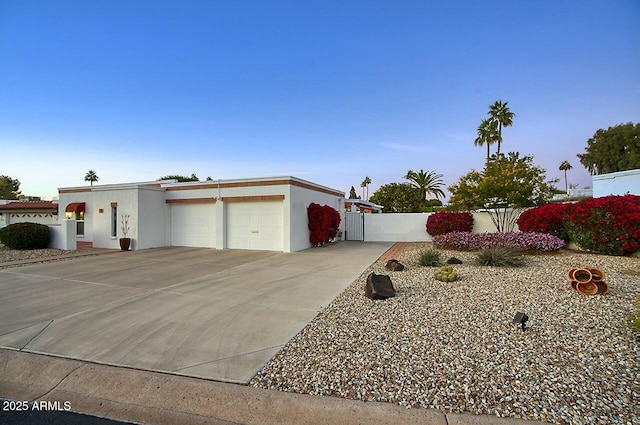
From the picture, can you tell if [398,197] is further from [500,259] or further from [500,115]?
[500,259]

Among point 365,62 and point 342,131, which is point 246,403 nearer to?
point 365,62

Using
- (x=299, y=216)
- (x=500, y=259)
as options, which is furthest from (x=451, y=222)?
(x=500, y=259)

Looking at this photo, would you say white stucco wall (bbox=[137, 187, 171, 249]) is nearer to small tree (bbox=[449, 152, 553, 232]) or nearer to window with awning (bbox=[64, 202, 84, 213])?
window with awning (bbox=[64, 202, 84, 213])

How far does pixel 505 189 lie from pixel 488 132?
78.8ft

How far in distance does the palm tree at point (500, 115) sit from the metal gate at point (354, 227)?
23.3 meters

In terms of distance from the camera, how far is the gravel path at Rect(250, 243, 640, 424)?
2760mm

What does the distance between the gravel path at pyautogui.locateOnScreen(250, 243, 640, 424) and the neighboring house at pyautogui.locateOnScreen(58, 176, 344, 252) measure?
9.23m

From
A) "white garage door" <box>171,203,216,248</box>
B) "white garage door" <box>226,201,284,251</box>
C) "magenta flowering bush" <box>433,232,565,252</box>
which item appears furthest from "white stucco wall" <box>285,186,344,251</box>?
"magenta flowering bush" <box>433,232,565,252</box>

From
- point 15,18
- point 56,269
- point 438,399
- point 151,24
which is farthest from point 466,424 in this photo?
point 15,18

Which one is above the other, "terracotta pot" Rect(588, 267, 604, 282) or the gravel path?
"terracotta pot" Rect(588, 267, 604, 282)

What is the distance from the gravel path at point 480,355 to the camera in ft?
9.05

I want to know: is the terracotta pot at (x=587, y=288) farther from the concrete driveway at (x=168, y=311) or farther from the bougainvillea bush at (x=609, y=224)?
the bougainvillea bush at (x=609, y=224)

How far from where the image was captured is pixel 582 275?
5.83 metres

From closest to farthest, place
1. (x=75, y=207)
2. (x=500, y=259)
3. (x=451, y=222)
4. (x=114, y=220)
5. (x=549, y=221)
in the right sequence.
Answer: (x=500, y=259) < (x=549, y=221) < (x=114, y=220) < (x=451, y=222) < (x=75, y=207)
